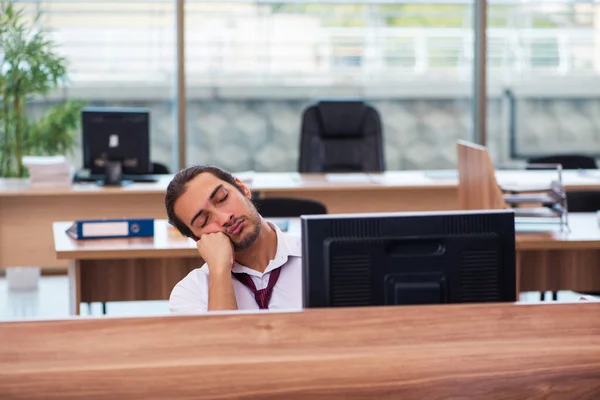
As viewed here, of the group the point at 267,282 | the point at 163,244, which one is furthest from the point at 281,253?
the point at 163,244

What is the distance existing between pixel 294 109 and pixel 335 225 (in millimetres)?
5903

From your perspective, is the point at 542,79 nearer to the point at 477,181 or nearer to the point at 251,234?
the point at 477,181

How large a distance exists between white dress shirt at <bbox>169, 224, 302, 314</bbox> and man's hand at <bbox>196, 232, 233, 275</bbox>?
9cm

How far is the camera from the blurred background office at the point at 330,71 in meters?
7.33

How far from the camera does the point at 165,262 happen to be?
4156 mm

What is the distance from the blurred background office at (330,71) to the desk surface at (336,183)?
1499mm

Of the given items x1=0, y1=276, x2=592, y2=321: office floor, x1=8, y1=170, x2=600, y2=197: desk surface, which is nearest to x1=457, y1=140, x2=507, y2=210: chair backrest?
x1=8, y1=170, x2=600, y2=197: desk surface

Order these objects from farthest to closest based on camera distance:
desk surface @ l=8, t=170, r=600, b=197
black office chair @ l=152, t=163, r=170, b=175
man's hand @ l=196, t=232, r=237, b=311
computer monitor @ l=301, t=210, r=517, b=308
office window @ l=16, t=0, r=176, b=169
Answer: office window @ l=16, t=0, r=176, b=169 → black office chair @ l=152, t=163, r=170, b=175 → desk surface @ l=8, t=170, r=600, b=197 → man's hand @ l=196, t=232, r=237, b=311 → computer monitor @ l=301, t=210, r=517, b=308

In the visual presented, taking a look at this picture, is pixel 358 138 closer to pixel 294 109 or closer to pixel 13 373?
pixel 294 109

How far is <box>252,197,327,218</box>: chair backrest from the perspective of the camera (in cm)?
443

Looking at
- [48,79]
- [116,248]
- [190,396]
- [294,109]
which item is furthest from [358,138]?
[190,396]

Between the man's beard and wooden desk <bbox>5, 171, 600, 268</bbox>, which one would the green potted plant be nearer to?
wooden desk <bbox>5, 171, 600, 268</bbox>

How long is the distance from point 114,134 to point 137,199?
0.40m

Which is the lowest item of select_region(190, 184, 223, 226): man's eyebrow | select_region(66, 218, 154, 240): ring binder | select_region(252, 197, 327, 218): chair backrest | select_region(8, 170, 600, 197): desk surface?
select_region(66, 218, 154, 240): ring binder
